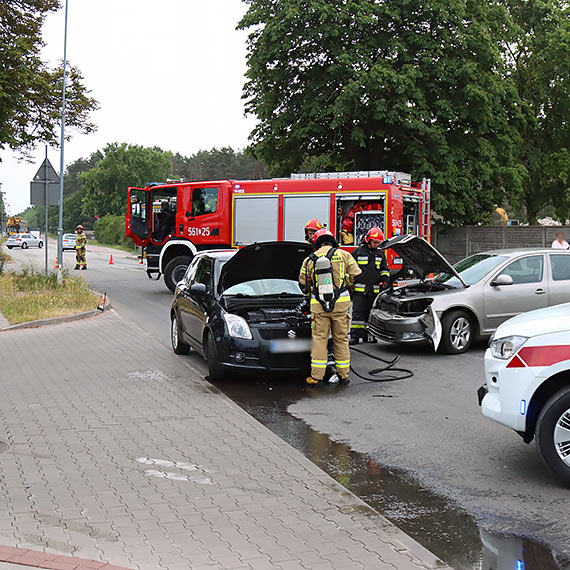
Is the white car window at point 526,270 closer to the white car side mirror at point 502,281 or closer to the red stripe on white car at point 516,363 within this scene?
the white car side mirror at point 502,281

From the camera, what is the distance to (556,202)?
104 feet

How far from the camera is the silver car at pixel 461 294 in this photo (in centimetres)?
1055

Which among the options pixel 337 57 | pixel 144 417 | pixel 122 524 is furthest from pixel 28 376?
pixel 337 57

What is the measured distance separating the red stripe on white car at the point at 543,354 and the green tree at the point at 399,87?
61.8ft

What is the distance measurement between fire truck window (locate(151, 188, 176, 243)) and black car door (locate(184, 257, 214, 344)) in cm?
975

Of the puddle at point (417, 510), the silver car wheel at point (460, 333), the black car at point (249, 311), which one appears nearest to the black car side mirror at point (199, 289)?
the black car at point (249, 311)

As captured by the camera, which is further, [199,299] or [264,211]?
[264,211]

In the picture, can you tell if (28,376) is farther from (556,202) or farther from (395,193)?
(556,202)

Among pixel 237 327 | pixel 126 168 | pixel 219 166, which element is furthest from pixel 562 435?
pixel 219 166

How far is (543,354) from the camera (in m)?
5.11

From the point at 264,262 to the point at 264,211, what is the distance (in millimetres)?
9897

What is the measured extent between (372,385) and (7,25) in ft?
56.0

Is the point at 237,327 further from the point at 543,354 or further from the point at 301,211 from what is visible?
the point at 301,211

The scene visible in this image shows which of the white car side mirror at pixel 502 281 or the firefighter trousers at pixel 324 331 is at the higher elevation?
the white car side mirror at pixel 502 281
